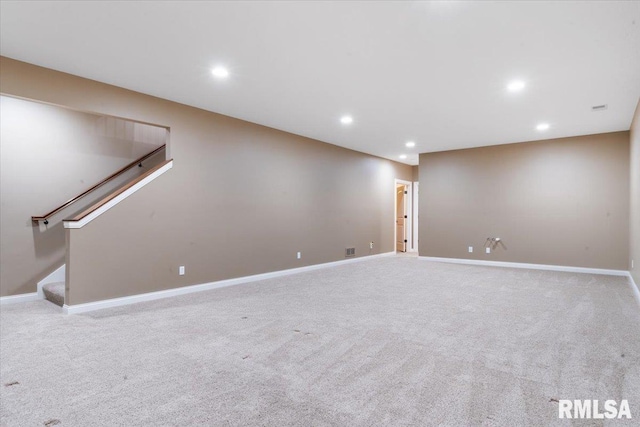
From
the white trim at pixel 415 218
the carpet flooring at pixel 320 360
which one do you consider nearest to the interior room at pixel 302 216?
the carpet flooring at pixel 320 360

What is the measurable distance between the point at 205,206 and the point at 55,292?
198cm

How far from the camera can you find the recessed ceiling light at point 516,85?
371cm

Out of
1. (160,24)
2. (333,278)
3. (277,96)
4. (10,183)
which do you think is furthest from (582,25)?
(10,183)

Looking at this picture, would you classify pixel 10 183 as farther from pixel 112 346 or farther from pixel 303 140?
pixel 303 140

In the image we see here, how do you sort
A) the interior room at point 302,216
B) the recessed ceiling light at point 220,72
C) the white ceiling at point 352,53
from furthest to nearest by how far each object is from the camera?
the recessed ceiling light at point 220,72, the white ceiling at point 352,53, the interior room at point 302,216

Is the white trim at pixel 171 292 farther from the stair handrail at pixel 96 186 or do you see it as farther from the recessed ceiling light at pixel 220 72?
the recessed ceiling light at pixel 220 72

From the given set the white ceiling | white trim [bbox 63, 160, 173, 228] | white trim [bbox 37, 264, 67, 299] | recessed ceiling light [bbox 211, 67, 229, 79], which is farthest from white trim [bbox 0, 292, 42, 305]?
recessed ceiling light [bbox 211, 67, 229, 79]

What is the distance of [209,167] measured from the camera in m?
4.77

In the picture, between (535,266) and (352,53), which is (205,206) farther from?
(535,266)

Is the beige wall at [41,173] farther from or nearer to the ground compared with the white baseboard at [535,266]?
farther from the ground

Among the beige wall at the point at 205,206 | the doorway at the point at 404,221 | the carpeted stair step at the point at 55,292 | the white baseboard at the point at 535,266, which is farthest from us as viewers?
the doorway at the point at 404,221

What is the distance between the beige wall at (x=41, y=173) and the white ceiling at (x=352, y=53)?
131 centimetres

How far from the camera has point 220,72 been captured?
3508 mm

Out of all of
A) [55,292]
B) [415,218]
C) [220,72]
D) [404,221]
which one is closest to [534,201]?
[415,218]
